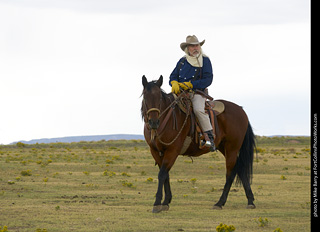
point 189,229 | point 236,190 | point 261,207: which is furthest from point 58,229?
point 236,190

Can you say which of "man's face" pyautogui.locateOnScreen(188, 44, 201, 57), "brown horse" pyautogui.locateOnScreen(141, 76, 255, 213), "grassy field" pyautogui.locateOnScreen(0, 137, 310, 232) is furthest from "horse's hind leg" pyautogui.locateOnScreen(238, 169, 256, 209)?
"man's face" pyautogui.locateOnScreen(188, 44, 201, 57)

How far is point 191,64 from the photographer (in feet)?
41.4

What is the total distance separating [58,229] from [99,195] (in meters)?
5.83

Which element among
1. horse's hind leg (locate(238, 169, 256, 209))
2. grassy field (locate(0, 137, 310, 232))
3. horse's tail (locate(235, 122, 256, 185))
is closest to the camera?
grassy field (locate(0, 137, 310, 232))

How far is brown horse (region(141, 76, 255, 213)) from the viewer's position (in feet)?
37.1

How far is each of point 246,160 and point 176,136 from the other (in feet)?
8.52

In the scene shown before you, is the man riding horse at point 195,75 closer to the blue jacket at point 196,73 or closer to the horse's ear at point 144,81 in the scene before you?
the blue jacket at point 196,73

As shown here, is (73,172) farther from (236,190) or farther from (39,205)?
(39,205)

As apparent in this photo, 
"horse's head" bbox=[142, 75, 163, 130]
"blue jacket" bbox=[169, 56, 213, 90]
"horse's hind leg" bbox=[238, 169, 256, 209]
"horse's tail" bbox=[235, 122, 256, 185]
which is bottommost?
"horse's hind leg" bbox=[238, 169, 256, 209]

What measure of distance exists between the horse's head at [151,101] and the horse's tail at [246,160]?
3.30 meters

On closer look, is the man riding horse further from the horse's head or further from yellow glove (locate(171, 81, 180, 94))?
the horse's head

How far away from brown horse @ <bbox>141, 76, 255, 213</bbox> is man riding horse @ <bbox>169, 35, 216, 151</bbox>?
12.2 inches

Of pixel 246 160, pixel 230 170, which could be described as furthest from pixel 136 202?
pixel 246 160

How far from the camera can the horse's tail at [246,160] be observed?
13336 millimetres
